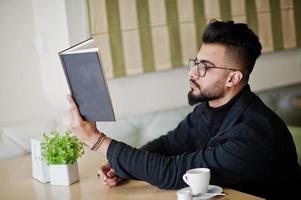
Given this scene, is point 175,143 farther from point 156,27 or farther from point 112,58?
point 156,27

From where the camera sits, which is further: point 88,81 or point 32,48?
point 32,48

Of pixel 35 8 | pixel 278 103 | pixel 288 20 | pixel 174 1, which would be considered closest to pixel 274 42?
pixel 288 20

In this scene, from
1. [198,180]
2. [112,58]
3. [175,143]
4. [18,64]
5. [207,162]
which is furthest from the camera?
[112,58]

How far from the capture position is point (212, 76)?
1793mm

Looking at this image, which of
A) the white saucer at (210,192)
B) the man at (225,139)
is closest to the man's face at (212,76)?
the man at (225,139)

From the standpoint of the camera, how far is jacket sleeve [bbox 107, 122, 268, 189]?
5.09 ft

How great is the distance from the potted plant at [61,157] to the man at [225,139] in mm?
107

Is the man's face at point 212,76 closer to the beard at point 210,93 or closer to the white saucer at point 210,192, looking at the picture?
the beard at point 210,93

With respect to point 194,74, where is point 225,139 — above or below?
below

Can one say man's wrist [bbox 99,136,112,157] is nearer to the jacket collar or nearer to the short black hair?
the jacket collar

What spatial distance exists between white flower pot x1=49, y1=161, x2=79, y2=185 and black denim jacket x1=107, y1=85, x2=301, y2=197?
A: 21 cm

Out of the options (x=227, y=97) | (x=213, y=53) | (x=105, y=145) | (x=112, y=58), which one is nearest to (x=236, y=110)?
(x=227, y=97)

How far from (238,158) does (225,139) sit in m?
0.12

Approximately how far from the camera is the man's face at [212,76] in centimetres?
179
